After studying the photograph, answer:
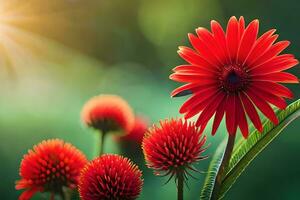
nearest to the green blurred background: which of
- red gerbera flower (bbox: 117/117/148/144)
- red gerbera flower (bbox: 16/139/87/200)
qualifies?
red gerbera flower (bbox: 117/117/148/144)

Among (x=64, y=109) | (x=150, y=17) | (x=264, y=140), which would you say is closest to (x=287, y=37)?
(x=150, y=17)

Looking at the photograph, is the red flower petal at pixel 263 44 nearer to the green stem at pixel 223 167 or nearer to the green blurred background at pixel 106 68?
the green stem at pixel 223 167

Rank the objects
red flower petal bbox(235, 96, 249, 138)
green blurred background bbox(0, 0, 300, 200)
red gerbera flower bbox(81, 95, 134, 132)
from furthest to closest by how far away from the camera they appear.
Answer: green blurred background bbox(0, 0, 300, 200) < red gerbera flower bbox(81, 95, 134, 132) < red flower petal bbox(235, 96, 249, 138)

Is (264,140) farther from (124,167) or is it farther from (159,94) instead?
(159,94)

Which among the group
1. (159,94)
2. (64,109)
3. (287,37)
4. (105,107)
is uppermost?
(287,37)

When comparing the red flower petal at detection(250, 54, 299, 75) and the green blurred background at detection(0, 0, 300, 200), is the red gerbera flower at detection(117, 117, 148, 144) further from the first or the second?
the red flower petal at detection(250, 54, 299, 75)

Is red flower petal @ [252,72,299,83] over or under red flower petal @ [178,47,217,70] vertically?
under
